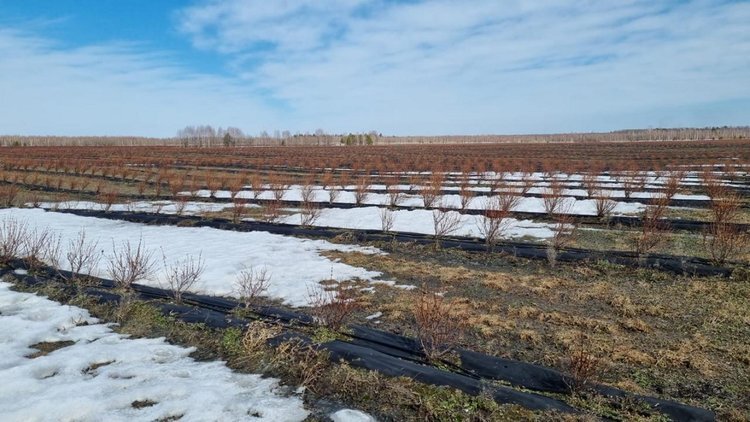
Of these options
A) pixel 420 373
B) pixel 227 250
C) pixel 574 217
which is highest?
pixel 574 217

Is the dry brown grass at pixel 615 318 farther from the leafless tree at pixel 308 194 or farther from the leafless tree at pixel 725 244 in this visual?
the leafless tree at pixel 308 194

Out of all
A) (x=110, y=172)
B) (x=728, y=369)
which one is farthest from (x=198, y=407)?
(x=110, y=172)

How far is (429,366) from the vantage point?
4762 mm

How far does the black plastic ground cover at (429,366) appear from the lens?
405cm

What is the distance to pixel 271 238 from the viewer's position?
38.5ft

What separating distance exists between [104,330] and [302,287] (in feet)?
9.91

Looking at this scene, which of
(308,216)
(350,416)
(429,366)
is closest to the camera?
(350,416)

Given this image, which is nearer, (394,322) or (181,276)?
(394,322)

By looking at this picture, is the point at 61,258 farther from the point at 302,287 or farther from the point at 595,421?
the point at 595,421

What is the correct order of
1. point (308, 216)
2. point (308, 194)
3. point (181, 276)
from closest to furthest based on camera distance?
point (181, 276)
point (308, 216)
point (308, 194)

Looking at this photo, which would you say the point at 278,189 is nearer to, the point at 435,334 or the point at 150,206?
the point at 150,206

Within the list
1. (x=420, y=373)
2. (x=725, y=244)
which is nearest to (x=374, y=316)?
(x=420, y=373)

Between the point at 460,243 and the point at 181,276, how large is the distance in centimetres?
595

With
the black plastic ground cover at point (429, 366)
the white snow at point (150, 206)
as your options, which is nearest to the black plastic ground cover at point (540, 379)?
the black plastic ground cover at point (429, 366)
